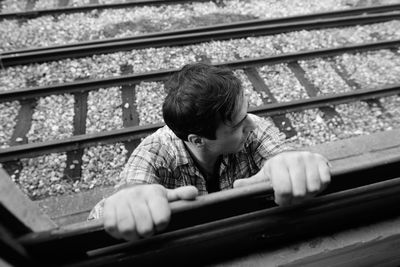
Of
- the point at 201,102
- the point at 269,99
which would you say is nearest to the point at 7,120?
the point at 269,99

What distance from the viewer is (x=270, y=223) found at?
1200 millimetres

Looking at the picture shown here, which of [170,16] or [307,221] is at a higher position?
[170,16]

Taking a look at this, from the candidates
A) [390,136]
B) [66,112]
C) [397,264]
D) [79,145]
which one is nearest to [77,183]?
[79,145]

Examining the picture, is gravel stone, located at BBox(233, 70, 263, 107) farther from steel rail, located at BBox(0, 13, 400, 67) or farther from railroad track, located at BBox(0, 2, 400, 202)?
steel rail, located at BBox(0, 13, 400, 67)

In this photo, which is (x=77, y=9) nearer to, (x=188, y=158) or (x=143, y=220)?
(x=188, y=158)

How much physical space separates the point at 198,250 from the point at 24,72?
5.60 m

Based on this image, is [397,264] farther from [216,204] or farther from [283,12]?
[283,12]

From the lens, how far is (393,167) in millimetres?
1204

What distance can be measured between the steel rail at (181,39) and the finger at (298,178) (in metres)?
5.41

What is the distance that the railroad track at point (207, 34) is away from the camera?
6.00 meters

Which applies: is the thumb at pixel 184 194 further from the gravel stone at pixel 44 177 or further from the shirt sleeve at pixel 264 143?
the gravel stone at pixel 44 177

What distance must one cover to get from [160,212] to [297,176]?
1.49ft

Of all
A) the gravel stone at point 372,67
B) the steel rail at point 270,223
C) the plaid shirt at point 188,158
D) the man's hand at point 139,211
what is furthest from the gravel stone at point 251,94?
the man's hand at point 139,211

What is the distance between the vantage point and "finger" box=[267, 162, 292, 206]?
112 cm
